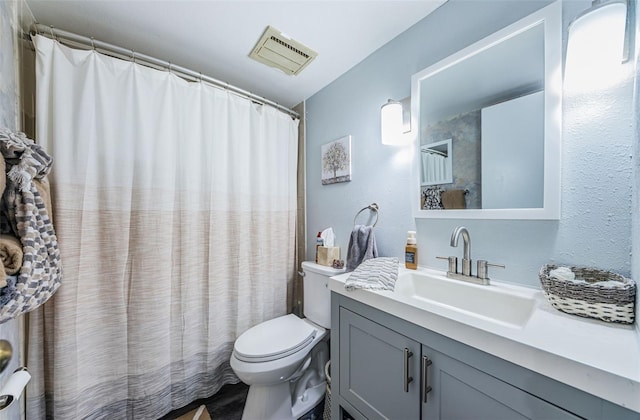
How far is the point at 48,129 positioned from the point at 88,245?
0.56 metres

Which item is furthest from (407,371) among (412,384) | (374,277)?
(374,277)

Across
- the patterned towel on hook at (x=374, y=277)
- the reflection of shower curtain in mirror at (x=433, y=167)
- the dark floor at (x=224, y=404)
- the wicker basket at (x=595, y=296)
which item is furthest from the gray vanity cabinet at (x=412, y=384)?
the dark floor at (x=224, y=404)

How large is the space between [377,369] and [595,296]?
68cm

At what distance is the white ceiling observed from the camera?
1069 millimetres

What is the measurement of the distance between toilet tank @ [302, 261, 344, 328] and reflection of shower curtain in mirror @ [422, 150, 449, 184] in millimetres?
730

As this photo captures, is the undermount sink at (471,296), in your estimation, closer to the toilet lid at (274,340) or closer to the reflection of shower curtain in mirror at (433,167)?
the reflection of shower curtain in mirror at (433,167)

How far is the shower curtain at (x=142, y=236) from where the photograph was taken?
1032mm

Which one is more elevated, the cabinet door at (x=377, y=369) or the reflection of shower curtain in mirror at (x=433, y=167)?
the reflection of shower curtain in mirror at (x=433, y=167)

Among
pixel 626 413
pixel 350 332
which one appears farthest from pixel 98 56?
pixel 626 413

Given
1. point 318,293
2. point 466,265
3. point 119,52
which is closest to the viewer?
point 466,265

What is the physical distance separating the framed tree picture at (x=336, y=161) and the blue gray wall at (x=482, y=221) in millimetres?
47

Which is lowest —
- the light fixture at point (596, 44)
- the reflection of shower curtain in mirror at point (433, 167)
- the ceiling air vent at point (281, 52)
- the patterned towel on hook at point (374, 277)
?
the patterned towel on hook at point (374, 277)

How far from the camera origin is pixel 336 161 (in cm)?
161

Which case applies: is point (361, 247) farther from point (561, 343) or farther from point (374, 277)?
point (561, 343)
